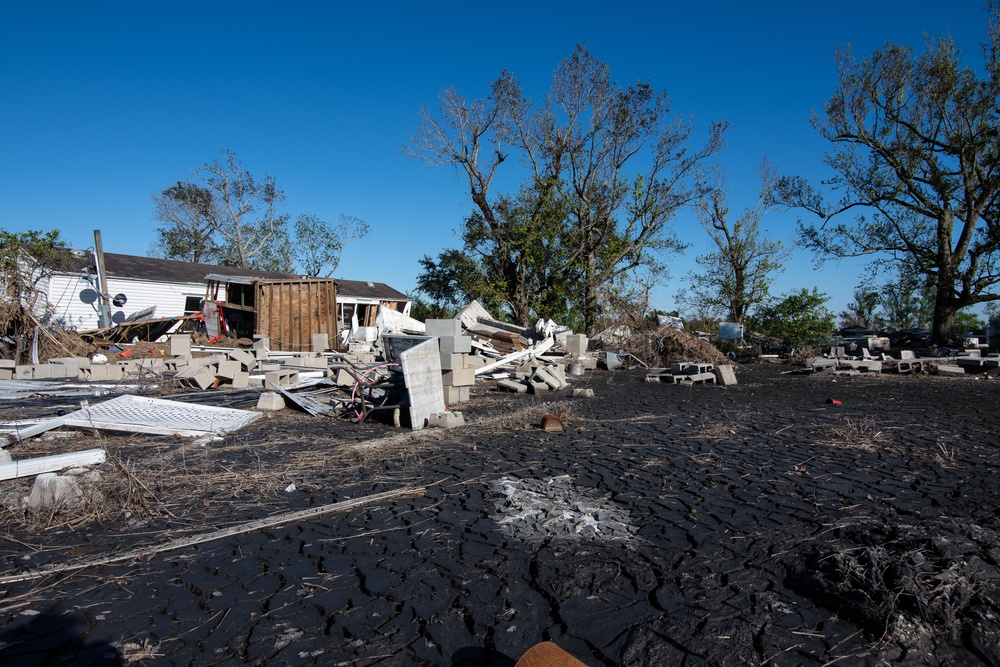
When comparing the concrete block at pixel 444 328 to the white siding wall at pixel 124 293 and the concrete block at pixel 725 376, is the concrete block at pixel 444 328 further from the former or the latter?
the white siding wall at pixel 124 293

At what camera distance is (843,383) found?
46.5ft

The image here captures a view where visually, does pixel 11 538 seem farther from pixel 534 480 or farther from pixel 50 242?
pixel 50 242

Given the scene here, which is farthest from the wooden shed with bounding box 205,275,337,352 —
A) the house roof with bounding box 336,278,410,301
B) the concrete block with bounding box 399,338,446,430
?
the concrete block with bounding box 399,338,446,430

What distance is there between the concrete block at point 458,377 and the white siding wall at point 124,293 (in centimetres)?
1795

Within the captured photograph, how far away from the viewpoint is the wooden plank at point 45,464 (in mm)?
4828

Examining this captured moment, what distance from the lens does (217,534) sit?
4.04 meters

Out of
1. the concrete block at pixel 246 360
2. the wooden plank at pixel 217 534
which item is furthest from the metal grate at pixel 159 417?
the concrete block at pixel 246 360

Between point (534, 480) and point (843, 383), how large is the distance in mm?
12086

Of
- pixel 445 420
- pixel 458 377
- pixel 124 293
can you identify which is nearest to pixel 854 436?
pixel 445 420

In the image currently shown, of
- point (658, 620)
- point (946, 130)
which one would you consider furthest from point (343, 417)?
point (946, 130)

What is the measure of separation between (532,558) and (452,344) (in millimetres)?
6139

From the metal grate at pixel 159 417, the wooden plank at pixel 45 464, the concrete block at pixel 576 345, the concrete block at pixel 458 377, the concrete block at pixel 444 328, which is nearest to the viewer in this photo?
the wooden plank at pixel 45 464

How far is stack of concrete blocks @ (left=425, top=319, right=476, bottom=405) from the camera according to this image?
9648 millimetres

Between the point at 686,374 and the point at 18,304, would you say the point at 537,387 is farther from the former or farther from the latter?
the point at 18,304
